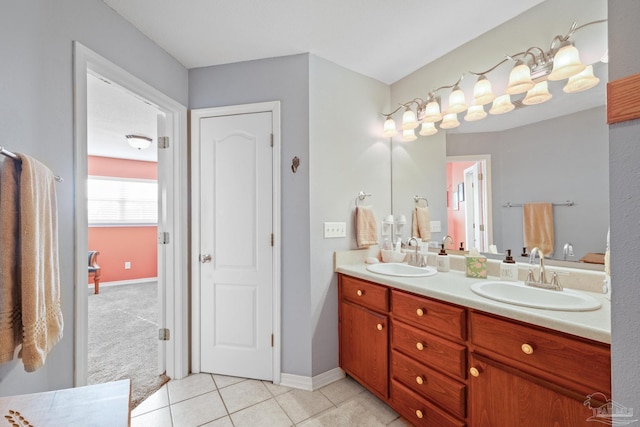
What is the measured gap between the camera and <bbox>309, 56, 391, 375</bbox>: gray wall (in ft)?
6.26

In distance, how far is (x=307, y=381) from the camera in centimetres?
186

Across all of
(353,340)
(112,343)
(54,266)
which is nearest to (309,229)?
(353,340)

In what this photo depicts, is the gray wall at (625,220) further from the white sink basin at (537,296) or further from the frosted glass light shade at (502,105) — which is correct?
the frosted glass light shade at (502,105)

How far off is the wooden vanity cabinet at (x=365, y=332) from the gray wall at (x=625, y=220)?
1.00 m

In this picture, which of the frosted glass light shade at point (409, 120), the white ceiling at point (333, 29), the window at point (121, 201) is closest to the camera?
the white ceiling at point (333, 29)

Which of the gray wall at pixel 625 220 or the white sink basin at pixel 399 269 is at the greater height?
the gray wall at pixel 625 220

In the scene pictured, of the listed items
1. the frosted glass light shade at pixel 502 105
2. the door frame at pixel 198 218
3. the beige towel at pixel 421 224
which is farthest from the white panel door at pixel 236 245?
the frosted glass light shade at pixel 502 105

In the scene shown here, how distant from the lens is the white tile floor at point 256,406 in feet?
5.08

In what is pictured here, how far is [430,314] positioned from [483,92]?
135cm

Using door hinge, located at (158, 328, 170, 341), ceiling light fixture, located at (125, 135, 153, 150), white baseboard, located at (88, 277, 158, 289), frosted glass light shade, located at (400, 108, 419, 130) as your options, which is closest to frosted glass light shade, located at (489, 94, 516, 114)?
frosted glass light shade, located at (400, 108, 419, 130)

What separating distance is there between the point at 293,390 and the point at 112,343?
1.91 meters

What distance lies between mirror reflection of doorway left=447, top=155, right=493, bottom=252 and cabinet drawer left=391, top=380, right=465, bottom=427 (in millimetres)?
948

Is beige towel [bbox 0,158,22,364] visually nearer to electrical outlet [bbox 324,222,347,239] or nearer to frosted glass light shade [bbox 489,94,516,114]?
electrical outlet [bbox 324,222,347,239]

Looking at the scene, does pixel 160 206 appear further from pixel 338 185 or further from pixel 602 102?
pixel 602 102
